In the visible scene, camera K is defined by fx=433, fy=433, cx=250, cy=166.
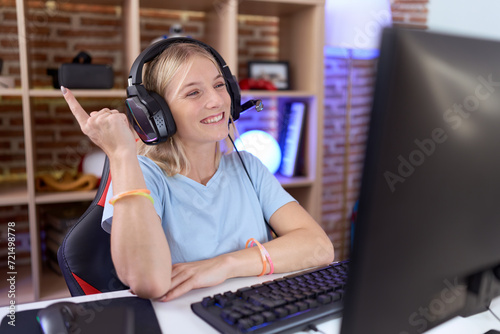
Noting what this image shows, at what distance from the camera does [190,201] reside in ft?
3.97

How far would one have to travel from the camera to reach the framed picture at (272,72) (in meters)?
2.44

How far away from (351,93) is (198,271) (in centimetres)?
247

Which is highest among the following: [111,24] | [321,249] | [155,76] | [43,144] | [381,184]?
[111,24]

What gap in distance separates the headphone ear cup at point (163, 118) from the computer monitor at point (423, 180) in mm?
802

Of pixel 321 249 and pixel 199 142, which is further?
pixel 199 142

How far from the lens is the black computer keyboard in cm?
70

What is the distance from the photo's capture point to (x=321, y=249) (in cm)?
115

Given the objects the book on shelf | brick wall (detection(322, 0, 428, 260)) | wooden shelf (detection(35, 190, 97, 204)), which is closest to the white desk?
wooden shelf (detection(35, 190, 97, 204))

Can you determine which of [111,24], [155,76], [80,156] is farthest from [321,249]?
[111,24]

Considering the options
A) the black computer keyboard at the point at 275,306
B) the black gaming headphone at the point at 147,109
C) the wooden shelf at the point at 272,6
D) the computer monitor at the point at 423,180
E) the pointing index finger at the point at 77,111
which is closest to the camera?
the computer monitor at the point at 423,180

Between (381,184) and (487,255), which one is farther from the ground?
(381,184)

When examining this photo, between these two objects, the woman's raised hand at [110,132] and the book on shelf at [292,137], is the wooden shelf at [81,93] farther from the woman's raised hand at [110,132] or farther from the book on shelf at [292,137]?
the woman's raised hand at [110,132]

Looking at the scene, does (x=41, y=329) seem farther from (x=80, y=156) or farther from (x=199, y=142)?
(x=80, y=156)

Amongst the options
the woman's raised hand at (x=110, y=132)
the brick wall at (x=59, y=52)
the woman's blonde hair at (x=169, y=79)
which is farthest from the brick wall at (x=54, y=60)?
the woman's raised hand at (x=110, y=132)
